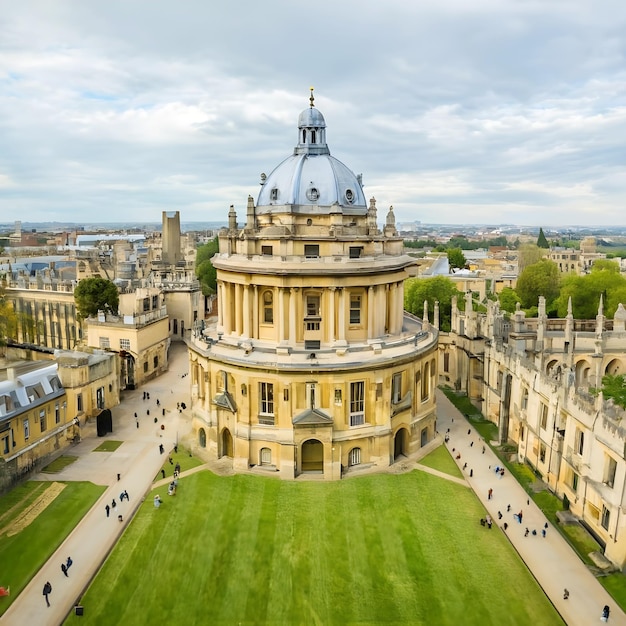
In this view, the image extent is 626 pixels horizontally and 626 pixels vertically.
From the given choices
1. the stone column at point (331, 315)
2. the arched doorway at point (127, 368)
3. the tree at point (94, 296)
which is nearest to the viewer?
the stone column at point (331, 315)

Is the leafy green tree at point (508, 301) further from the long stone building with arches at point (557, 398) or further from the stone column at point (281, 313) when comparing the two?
the stone column at point (281, 313)

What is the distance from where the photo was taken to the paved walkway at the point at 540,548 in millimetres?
31031

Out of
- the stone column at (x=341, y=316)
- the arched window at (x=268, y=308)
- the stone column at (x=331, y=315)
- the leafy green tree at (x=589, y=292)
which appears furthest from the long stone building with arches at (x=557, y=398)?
the arched window at (x=268, y=308)

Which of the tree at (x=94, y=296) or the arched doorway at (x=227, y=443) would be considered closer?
the arched doorway at (x=227, y=443)

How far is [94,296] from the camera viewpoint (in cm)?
8131

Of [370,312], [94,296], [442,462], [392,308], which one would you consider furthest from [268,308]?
[94,296]

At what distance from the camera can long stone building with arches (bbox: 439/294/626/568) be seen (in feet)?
118

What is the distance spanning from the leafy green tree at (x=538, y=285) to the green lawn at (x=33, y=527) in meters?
90.3

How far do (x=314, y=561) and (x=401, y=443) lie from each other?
18.0 m

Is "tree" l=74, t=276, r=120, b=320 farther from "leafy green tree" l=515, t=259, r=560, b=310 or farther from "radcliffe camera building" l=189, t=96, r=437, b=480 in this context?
"leafy green tree" l=515, t=259, r=560, b=310

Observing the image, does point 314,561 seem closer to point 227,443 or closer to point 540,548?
point 540,548

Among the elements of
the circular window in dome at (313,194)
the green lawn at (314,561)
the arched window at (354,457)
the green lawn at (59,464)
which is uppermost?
the circular window in dome at (313,194)

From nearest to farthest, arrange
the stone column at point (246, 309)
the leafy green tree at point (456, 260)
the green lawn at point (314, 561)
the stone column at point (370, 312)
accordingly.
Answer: the green lawn at point (314, 561) → the stone column at point (370, 312) → the stone column at point (246, 309) → the leafy green tree at point (456, 260)

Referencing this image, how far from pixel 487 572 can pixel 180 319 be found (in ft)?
226
